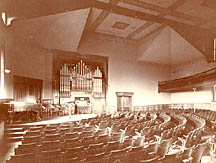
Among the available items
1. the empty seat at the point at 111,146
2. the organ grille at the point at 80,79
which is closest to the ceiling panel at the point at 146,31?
the organ grille at the point at 80,79

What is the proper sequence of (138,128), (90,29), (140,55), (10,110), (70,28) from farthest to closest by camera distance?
(140,55) < (90,29) < (70,28) < (10,110) < (138,128)

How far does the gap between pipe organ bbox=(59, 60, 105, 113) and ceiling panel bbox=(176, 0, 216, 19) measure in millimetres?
7609

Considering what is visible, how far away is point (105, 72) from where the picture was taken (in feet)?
51.6

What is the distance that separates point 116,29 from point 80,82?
17.4 feet

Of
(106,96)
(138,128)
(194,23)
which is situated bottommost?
(138,128)

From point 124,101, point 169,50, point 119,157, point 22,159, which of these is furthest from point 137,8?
point 22,159

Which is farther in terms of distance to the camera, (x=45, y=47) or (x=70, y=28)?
(x=45, y=47)

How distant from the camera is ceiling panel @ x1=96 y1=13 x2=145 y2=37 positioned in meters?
13.3

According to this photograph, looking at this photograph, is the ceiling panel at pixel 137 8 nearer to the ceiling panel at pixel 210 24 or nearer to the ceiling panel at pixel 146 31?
the ceiling panel at pixel 146 31

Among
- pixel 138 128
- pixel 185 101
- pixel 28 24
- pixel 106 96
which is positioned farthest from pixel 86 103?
pixel 185 101

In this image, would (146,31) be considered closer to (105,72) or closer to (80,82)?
(105,72)

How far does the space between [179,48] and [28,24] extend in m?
11.4

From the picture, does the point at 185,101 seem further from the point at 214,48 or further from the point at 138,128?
the point at 138,128

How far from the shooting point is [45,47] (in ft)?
42.4
